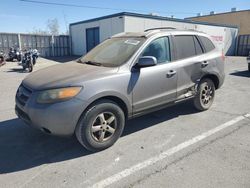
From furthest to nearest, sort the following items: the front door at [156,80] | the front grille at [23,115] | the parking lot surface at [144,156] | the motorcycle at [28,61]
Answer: the motorcycle at [28,61] → the front door at [156,80] → the front grille at [23,115] → the parking lot surface at [144,156]

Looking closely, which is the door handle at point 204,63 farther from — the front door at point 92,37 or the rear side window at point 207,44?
the front door at point 92,37

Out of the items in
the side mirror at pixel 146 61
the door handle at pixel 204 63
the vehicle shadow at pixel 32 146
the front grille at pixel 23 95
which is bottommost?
the vehicle shadow at pixel 32 146

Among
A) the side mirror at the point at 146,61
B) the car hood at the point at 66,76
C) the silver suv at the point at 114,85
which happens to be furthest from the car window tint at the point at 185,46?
the car hood at the point at 66,76

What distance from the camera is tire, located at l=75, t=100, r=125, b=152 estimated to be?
3259 millimetres

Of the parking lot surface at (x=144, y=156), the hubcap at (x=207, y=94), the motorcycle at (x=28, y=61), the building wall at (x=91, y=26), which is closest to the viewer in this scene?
the parking lot surface at (x=144, y=156)

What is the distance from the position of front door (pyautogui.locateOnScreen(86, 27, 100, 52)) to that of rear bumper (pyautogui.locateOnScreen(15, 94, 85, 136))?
56.8 ft

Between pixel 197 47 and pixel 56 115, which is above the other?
pixel 197 47

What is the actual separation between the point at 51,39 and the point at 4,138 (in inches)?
801

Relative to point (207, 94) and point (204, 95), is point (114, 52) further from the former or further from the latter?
point (207, 94)

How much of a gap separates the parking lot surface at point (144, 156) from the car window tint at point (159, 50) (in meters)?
1.33

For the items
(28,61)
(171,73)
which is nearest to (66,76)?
(171,73)

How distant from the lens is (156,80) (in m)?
3.98

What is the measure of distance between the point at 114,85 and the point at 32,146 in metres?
1.68

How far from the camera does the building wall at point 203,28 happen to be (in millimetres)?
16522
